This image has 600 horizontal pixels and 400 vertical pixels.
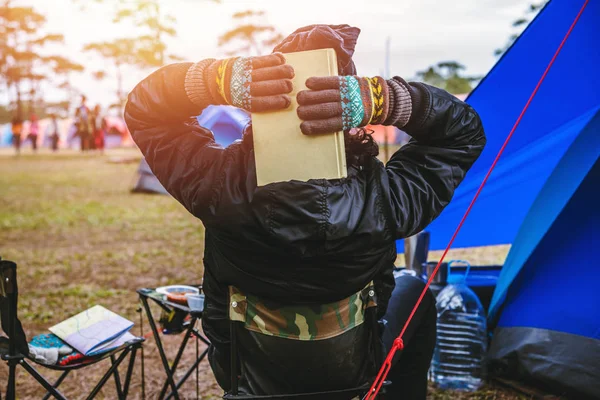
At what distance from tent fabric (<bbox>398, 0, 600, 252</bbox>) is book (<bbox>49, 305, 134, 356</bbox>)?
1.71 meters

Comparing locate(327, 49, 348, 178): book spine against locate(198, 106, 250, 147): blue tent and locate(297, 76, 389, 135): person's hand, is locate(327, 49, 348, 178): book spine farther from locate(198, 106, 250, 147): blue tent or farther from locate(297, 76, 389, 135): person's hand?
locate(198, 106, 250, 147): blue tent

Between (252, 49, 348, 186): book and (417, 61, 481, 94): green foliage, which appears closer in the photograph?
Answer: (252, 49, 348, 186): book

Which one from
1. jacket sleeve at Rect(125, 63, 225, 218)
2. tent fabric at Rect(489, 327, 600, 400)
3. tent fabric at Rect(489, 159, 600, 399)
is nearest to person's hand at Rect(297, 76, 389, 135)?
jacket sleeve at Rect(125, 63, 225, 218)

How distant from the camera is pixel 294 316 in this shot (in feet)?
5.32

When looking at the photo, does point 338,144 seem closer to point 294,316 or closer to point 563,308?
point 294,316

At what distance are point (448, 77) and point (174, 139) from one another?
20219mm

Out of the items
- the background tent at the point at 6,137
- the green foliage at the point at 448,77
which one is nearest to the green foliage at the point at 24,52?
the background tent at the point at 6,137

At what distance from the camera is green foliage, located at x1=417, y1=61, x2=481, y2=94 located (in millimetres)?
19469

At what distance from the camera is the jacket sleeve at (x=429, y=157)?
5.06 ft

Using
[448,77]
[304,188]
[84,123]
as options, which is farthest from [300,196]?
[84,123]

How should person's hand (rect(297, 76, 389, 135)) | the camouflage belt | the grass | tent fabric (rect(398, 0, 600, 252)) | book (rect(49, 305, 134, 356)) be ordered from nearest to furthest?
person's hand (rect(297, 76, 389, 135)), the camouflage belt, book (rect(49, 305, 134, 356)), tent fabric (rect(398, 0, 600, 252)), the grass

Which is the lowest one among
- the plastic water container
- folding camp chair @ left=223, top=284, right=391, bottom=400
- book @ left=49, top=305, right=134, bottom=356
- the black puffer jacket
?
the plastic water container

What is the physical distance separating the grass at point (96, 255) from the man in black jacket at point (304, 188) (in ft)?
4.88

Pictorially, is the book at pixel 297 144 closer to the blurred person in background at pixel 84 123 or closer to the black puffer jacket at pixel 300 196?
the black puffer jacket at pixel 300 196
